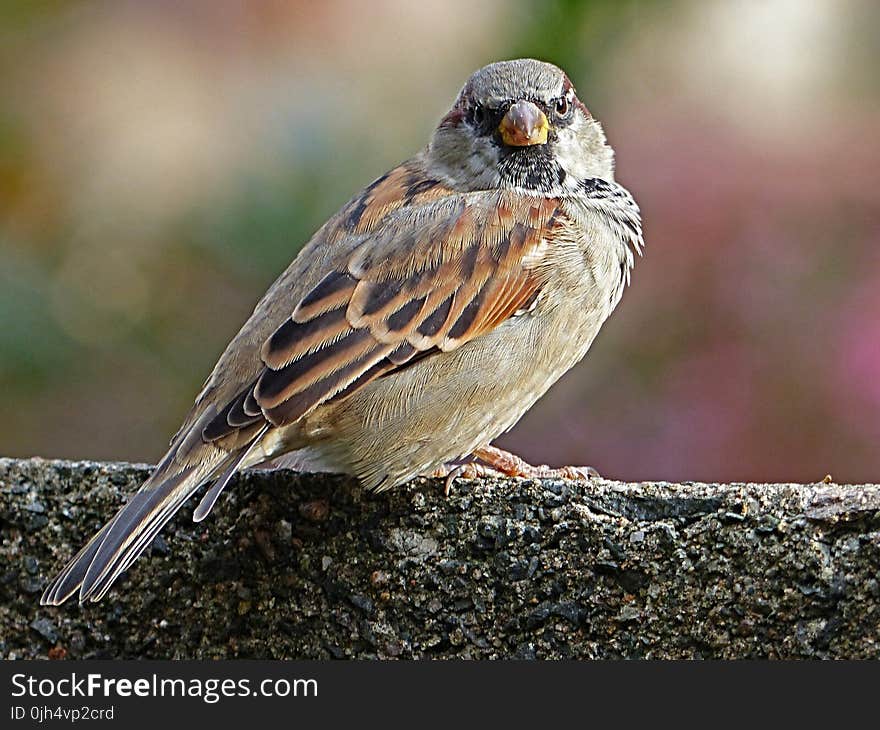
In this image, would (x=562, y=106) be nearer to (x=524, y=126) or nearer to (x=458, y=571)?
(x=524, y=126)

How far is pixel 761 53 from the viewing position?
12.7ft

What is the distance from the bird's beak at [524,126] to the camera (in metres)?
3.01

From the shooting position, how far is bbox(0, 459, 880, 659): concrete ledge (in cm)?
218

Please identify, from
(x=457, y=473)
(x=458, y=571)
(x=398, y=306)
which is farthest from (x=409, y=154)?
(x=458, y=571)

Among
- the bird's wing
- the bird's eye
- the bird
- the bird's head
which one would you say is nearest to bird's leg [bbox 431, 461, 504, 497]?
the bird

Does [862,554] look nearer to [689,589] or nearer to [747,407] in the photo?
[689,589]

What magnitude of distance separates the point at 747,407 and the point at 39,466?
1.65 meters

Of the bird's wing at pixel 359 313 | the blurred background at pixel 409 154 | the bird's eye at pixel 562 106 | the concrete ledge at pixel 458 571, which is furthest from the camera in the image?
the blurred background at pixel 409 154

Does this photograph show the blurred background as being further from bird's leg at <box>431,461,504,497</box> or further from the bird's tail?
the bird's tail

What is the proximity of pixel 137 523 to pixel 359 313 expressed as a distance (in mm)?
557

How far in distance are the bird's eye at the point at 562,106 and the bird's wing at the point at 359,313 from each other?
0.81ft

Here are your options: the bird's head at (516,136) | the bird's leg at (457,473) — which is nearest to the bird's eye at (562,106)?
the bird's head at (516,136)

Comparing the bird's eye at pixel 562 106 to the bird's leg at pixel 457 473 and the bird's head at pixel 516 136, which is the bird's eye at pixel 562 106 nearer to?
the bird's head at pixel 516 136

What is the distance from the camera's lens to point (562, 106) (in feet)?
10.3
